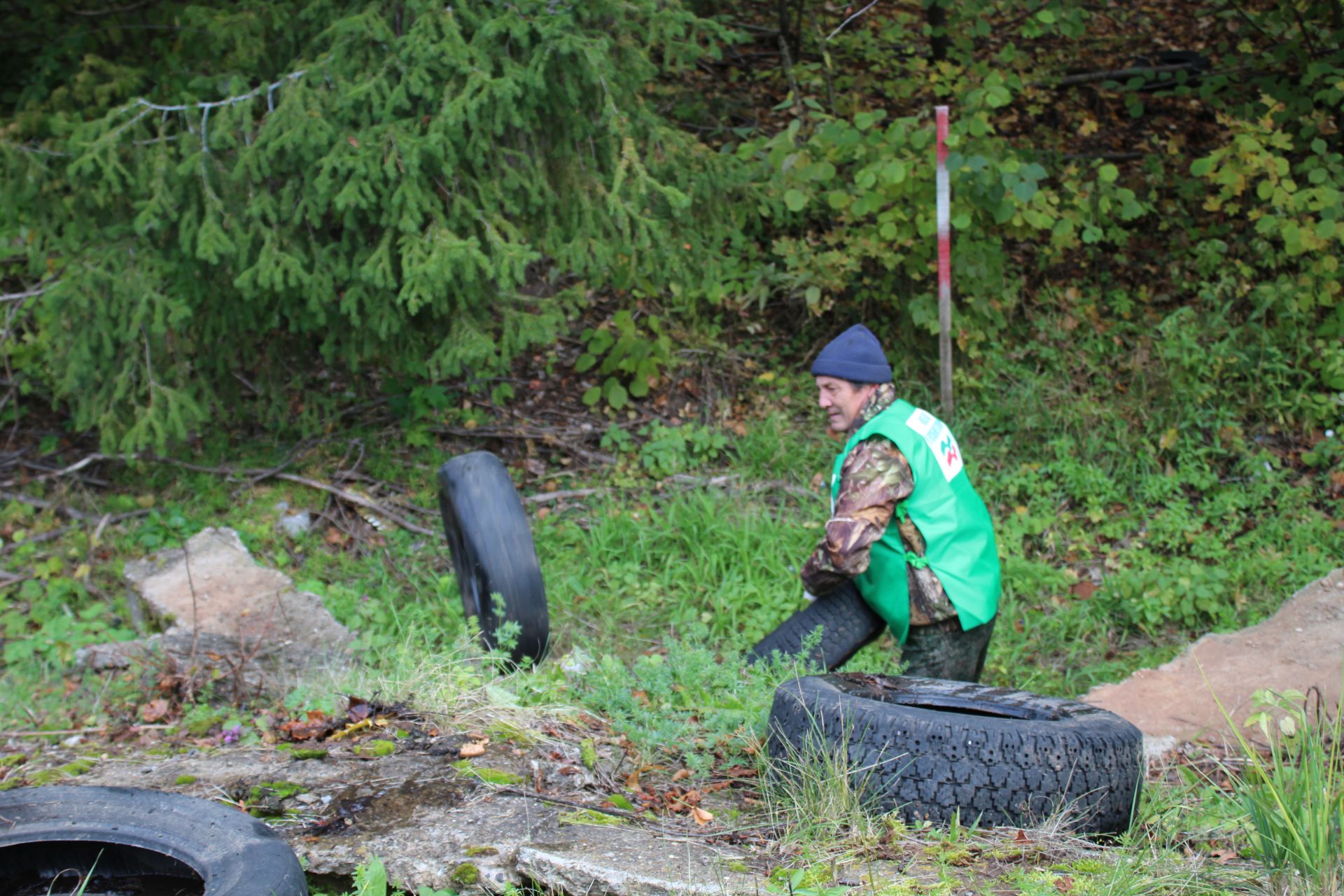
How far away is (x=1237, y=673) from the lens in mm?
5367

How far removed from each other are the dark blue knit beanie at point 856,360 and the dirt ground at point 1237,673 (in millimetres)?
1960

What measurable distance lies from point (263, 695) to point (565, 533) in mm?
2689

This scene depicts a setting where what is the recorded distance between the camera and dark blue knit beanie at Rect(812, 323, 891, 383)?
14.4 ft

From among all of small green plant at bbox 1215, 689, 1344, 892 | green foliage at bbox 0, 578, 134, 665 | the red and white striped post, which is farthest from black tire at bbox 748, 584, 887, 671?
green foliage at bbox 0, 578, 134, 665

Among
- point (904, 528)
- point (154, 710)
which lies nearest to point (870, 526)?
point (904, 528)

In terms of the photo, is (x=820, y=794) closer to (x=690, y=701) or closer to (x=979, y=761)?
(x=979, y=761)

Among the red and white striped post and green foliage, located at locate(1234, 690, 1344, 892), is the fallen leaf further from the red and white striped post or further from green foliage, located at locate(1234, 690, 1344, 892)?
the red and white striped post

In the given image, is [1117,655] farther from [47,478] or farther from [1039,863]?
[47,478]

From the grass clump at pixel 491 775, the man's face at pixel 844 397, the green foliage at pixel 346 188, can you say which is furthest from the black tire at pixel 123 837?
the green foliage at pixel 346 188

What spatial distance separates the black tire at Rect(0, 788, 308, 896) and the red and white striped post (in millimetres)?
5861

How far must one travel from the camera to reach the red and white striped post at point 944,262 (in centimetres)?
733

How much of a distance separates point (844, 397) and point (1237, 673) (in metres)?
2.55

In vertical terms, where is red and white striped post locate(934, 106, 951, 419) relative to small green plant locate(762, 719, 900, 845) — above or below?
above

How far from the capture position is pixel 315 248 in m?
6.09
